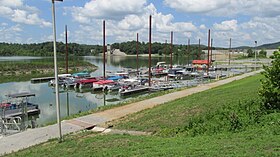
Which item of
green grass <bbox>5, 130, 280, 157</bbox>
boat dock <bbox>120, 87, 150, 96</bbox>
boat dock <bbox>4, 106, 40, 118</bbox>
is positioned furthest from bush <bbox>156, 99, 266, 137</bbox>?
boat dock <bbox>120, 87, 150, 96</bbox>

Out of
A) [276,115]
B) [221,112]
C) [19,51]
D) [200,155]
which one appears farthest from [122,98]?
[19,51]

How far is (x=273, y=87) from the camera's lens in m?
12.0

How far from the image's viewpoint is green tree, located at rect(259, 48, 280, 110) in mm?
11977

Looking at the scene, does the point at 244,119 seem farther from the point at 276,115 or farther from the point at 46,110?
the point at 46,110

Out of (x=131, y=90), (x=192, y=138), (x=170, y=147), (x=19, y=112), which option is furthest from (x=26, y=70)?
(x=170, y=147)

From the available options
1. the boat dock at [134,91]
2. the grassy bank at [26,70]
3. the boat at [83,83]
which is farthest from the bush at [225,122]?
the grassy bank at [26,70]

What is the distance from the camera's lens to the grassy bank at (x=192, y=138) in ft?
25.3

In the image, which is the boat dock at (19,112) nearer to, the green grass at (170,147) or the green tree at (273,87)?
the green grass at (170,147)

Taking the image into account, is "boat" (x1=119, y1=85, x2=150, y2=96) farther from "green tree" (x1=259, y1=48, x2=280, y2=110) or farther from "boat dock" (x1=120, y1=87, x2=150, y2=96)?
"green tree" (x1=259, y1=48, x2=280, y2=110)

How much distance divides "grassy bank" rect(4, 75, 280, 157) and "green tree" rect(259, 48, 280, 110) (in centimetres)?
57

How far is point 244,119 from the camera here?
11.3 meters

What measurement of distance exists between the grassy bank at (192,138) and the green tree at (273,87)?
0.57 meters

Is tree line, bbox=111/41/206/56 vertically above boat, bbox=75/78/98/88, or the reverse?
tree line, bbox=111/41/206/56

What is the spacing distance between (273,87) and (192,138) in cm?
471
